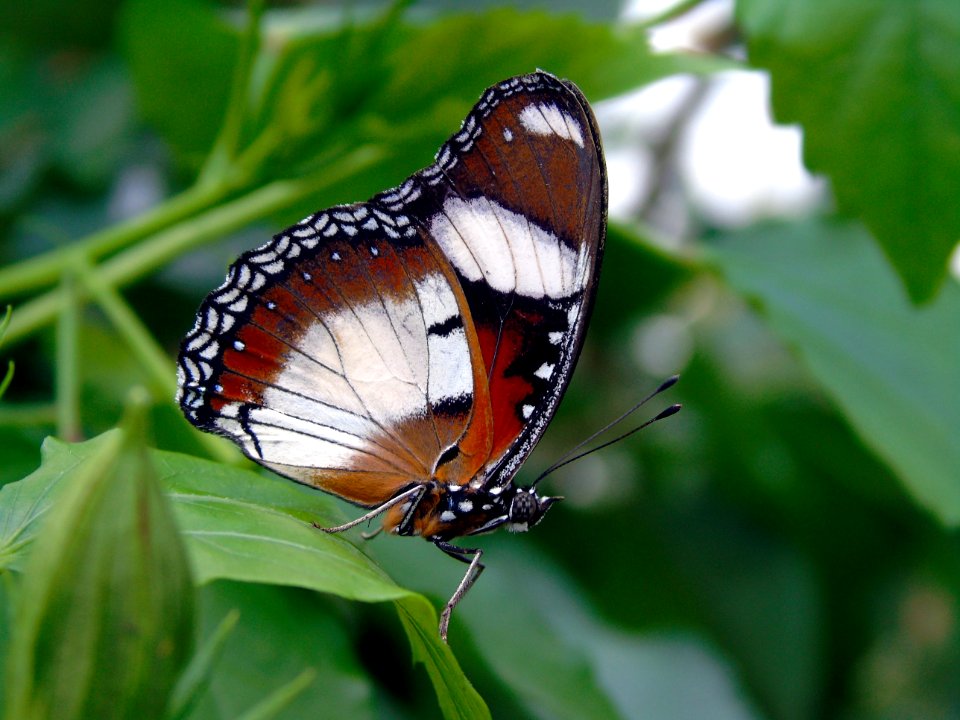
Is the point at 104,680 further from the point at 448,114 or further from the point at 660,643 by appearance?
the point at 660,643

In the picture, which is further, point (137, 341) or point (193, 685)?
point (137, 341)

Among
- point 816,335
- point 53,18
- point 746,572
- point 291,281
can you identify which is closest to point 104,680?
point 291,281

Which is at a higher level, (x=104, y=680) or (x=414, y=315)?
(x=104, y=680)

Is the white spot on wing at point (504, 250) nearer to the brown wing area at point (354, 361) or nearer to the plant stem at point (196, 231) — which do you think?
the brown wing area at point (354, 361)

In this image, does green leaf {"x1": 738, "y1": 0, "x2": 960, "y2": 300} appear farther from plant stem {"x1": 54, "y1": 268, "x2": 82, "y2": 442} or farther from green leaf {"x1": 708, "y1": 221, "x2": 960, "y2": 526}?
plant stem {"x1": 54, "y1": 268, "x2": 82, "y2": 442}

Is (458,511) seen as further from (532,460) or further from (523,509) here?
(532,460)

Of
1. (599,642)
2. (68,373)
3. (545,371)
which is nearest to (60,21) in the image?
(68,373)

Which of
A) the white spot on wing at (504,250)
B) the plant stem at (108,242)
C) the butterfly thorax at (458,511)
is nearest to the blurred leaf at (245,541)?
A: the butterfly thorax at (458,511)
